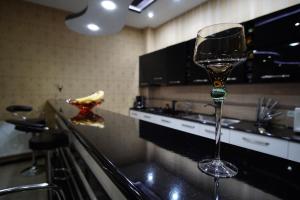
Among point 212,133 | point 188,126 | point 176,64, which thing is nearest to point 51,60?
point 176,64

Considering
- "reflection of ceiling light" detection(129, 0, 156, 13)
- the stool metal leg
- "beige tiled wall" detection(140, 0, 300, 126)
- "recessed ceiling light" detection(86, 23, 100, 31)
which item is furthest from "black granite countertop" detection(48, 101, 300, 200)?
"reflection of ceiling light" detection(129, 0, 156, 13)

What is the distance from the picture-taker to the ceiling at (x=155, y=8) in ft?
10.1

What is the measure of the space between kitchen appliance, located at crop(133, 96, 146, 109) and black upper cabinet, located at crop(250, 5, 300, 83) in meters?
2.60

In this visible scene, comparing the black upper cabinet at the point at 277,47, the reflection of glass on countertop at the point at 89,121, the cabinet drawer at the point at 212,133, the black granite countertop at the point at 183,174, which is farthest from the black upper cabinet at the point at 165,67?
the black granite countertop at the point at 183,174

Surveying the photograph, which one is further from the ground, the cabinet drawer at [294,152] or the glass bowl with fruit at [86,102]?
the glass bowl with fruit at [86,102]

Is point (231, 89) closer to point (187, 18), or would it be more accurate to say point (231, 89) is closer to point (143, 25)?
point (187, 18)

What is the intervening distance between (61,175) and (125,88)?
244 cm

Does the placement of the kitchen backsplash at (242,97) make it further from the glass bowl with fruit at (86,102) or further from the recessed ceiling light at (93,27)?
the recessed ceiling light at (93,27)

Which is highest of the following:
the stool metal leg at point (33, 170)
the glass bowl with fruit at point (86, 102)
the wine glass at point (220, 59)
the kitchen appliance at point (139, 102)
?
the wine glass at point (220, 59)

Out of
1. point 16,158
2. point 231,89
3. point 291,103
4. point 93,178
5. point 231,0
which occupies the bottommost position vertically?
point 16,158

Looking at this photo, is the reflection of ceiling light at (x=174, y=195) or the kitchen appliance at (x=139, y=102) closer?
the reflection of ceiling light at (x=174, y=195)

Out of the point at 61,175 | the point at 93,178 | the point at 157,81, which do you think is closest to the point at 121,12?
the point at 93,178

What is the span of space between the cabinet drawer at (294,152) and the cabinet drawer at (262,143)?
4 cm

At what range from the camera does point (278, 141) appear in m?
1.62
